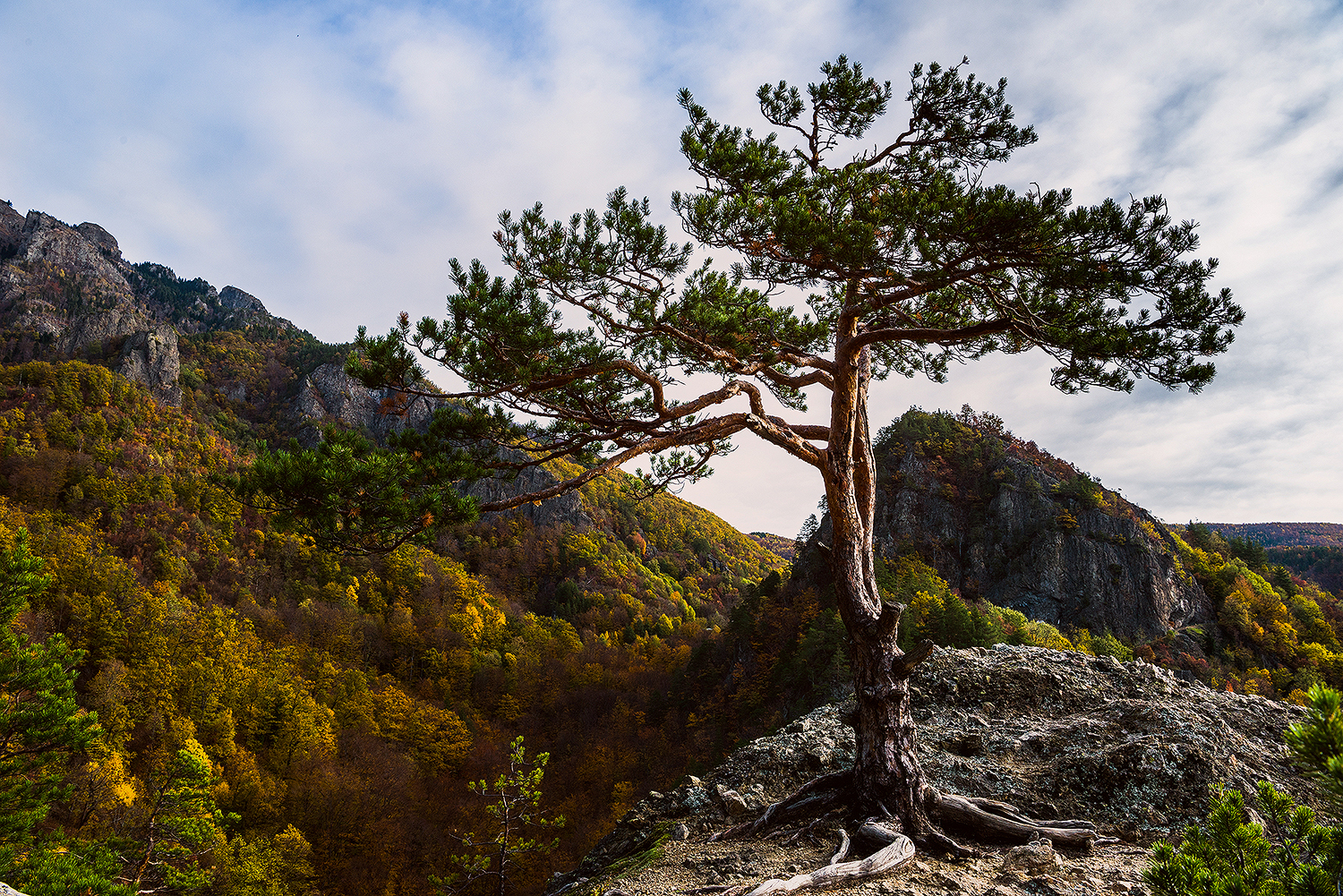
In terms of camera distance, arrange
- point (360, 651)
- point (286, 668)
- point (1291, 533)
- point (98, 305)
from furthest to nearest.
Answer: point (98, 305)
point (1291, 533)
point (360, 651)
point (286, 668)

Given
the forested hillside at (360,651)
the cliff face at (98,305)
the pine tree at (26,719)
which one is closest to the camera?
the pine tree at (26,719)

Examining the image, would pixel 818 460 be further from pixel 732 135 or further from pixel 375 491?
pixel 375 491

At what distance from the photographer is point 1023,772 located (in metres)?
5.57

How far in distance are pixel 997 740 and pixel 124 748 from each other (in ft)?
131

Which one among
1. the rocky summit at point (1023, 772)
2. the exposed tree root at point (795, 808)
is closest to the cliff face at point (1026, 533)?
the rocky summit at point (1023, 772)

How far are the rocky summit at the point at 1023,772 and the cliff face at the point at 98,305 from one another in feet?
341

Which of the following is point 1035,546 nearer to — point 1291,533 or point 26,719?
point 26,719

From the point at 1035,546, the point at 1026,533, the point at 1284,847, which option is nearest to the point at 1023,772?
the point at 1284,847

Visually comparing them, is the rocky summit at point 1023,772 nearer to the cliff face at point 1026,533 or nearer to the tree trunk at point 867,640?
the tree trunk at point 867,640

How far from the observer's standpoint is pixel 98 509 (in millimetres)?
53844

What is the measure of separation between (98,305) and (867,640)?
471ft

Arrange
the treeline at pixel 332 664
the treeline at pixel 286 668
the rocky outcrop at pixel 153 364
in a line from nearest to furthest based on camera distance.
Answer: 1. the treeline at pixel 332 664
2. the treeline at pixel 286 668
3. the rocky outcrop at pixel 153 364

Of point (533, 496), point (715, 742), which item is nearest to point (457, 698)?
point (715, 742)

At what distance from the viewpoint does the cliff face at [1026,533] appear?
3347 centimetres
